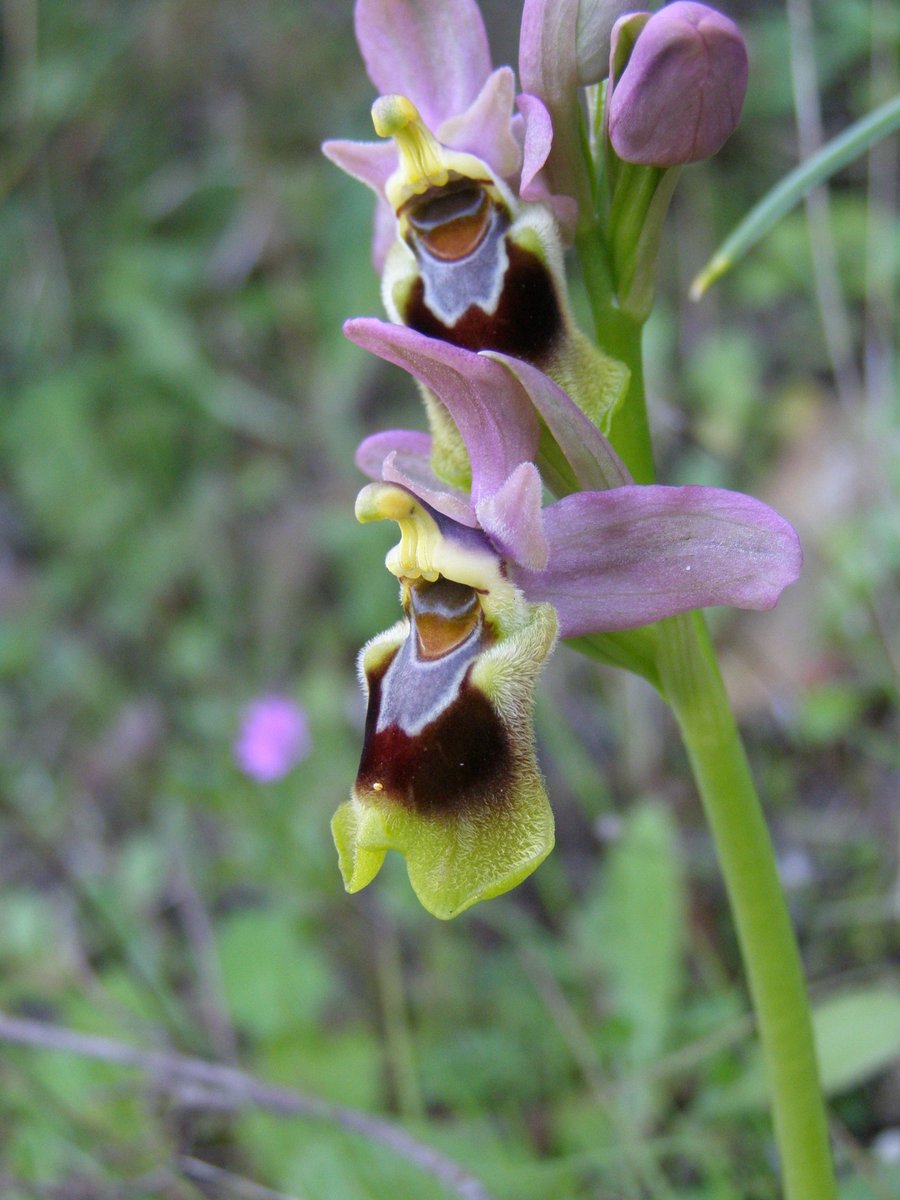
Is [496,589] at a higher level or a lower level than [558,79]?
lower

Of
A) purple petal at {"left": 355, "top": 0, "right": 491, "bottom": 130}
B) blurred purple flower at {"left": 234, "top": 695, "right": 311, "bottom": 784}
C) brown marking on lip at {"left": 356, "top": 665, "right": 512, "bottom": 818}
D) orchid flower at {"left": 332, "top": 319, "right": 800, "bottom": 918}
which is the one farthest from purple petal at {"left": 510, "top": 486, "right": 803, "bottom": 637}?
blurred purple flower at {"left": 234, "top": 695, "right": 311, "bottom": 784}

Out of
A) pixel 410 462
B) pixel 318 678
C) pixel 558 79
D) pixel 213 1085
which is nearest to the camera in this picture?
pixel 558 79

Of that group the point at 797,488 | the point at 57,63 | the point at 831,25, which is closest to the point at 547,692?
the point at 797,488

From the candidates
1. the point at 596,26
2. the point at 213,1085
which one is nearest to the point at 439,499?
the point at 596,26

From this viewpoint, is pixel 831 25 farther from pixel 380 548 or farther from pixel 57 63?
pixel 57 63

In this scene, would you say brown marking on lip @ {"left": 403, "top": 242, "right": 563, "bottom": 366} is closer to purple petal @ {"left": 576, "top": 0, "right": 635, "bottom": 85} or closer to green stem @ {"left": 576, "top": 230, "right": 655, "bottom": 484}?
green stem @ {"left": 576, "top": 230, "right": 655, "bottom": 484}

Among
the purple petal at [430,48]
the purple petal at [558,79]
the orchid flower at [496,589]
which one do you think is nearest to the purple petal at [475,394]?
the orchid flower at [496,589]

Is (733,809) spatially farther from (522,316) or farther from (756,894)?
(522,316)
